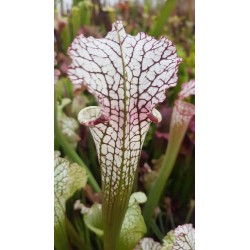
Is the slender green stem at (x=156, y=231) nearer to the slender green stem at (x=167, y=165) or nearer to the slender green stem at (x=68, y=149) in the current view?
the slender green stem at (x=167, y=165)

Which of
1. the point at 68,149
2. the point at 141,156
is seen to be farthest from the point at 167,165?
A: the point at 68,149

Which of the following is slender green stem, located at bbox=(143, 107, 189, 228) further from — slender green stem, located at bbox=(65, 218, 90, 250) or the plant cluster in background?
slender green stem, located at bbox=(65, 218, 90, 250)

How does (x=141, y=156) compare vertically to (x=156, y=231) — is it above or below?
above

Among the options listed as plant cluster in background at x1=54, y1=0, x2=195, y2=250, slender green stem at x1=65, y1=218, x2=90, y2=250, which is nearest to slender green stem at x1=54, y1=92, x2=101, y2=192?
plant cluster in background at x1=54, y1=0, x2=195, y2=250

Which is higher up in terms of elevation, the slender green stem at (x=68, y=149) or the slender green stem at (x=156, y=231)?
Result: the slender green stem at (x=68, y=149)

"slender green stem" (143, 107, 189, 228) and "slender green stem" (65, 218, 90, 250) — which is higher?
"slender green stem" (143, 107, 189, 228)

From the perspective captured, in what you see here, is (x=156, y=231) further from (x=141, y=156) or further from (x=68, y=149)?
(x=68, y=149)

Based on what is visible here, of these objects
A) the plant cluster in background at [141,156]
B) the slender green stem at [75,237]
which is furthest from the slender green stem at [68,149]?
the slender green stem at [75,237]

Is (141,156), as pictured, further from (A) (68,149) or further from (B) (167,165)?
(A) (68,149)
